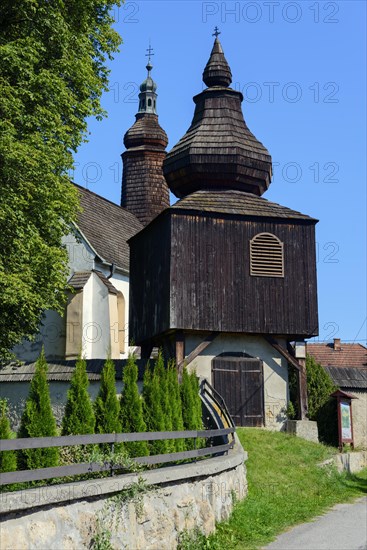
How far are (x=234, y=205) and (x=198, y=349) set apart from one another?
463 cm

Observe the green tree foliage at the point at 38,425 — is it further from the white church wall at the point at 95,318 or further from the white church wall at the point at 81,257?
the white church wall at the point at 81,257

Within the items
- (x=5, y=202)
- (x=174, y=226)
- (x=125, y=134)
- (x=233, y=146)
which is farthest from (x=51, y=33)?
(x=125, y=134)

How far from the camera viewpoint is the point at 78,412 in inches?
353

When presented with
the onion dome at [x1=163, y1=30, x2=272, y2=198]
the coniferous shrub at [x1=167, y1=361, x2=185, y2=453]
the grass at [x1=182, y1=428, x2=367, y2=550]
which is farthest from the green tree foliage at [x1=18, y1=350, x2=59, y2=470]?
the onion dome at [x1=163, y1=30, x2=272, y2=198]

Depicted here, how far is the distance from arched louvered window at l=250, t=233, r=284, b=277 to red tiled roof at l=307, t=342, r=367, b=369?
64.1ft

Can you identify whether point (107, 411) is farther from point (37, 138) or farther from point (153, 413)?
point (37, 138)

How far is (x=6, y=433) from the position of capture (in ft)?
24.7

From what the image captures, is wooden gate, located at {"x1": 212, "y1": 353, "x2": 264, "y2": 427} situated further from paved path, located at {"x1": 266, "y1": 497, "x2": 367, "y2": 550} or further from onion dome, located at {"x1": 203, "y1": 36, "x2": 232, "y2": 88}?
onion dome, located at {"x1": 203, "y1": 36, "x2": 232, "y2": 88}

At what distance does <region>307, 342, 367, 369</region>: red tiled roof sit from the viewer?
41.1m

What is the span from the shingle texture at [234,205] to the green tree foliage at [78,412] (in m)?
12.8

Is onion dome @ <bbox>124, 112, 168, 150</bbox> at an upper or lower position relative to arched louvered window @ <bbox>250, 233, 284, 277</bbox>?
upper

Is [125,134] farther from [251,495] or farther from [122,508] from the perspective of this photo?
[122,508]

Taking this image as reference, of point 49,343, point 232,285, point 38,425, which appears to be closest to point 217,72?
point 232,285

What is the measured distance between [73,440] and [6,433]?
0.75 meters
